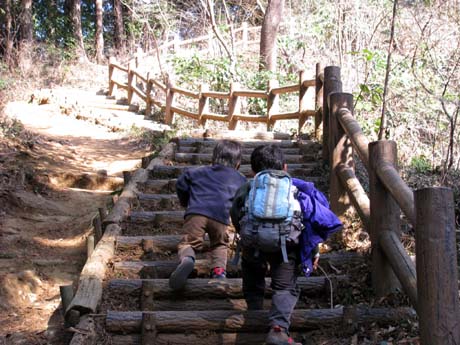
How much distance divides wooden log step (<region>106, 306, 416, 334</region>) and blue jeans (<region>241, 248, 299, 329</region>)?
230 millimetres

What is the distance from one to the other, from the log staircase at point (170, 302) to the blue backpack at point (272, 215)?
0.56 meters

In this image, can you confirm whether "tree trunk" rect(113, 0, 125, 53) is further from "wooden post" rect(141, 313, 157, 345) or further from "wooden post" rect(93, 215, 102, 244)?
"wooden post" rect(141, 313, 157, 345)

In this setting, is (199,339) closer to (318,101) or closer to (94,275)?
(94,275)

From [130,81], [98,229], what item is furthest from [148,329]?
[130,81]

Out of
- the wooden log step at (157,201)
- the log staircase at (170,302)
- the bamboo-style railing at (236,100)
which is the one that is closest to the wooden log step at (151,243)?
the log staircase at (170,302)

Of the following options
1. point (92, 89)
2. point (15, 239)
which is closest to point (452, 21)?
point (15, 239)

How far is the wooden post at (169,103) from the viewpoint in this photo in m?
12.2

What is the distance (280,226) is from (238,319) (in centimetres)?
69

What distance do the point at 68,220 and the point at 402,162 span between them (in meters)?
4.39

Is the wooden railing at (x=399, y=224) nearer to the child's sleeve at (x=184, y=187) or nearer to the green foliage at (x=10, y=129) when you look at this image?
the child's sleeve at (x=184, y=187)

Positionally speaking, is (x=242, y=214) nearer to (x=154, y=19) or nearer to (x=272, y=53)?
(x=272, y=53)

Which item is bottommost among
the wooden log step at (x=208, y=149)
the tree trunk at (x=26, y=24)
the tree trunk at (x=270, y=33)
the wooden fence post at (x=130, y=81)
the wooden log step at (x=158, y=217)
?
the wooden log step at (x=158, y=217)

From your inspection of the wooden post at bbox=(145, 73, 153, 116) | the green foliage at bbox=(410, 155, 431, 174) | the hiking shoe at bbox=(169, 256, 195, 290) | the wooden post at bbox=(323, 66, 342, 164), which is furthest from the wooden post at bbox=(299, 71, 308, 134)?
the wooden post at bbox=(145, 73, 153, 116)

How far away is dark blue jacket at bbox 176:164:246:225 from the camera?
3.88 metres
